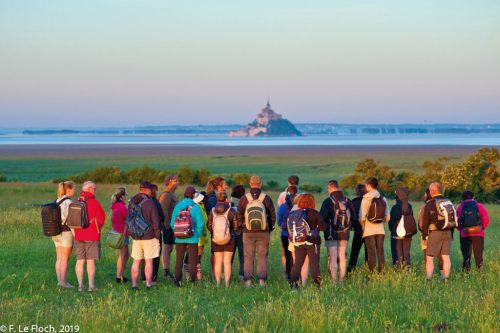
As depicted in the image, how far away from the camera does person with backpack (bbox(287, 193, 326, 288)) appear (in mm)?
12016

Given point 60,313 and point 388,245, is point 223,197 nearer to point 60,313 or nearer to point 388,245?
point 60,313

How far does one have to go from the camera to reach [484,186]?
38.9 m

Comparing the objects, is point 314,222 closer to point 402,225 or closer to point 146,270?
point 402,225

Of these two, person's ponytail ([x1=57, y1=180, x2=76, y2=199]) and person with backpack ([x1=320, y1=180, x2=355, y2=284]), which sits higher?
person's ponytail ([x1=57, y1=180, x2=76, y2=199])

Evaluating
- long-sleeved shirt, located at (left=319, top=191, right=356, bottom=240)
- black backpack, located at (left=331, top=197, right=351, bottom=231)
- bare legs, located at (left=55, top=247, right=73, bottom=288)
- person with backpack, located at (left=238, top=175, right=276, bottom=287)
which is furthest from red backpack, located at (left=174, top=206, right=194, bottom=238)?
black backpack, located at (left=331, top=197, right=351, bottom=231)

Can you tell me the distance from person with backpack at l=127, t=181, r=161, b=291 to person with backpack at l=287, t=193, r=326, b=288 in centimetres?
215

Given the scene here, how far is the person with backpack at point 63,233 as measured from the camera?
40.3ft

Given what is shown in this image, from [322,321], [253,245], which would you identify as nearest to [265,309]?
[322,321]

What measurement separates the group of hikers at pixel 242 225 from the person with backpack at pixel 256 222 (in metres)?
0.02

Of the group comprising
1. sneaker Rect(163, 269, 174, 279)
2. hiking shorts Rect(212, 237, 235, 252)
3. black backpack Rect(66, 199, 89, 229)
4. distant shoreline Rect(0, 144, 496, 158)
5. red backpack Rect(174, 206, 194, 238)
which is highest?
black backpack Rect(66, 199, 89, 229)

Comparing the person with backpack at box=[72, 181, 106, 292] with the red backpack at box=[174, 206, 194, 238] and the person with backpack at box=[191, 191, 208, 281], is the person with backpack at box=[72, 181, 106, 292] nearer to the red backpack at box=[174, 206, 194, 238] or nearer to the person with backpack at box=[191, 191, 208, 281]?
the red backpack at box=[174, 206, 194, 238]

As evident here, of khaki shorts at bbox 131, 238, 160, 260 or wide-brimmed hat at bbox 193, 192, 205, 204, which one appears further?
wide-brimmed hat at bbox 193, 192, 205, 204

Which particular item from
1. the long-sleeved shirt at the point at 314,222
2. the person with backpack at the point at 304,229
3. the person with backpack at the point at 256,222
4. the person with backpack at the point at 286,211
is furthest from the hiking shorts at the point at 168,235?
the long-sleeved shirt at the point at 314,222

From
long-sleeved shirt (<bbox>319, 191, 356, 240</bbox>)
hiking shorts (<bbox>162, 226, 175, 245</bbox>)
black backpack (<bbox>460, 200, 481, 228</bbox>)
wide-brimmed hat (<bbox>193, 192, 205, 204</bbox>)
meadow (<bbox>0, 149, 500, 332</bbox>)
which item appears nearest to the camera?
meadow (<bbox>0, 149, 500, 332</bbox>)
